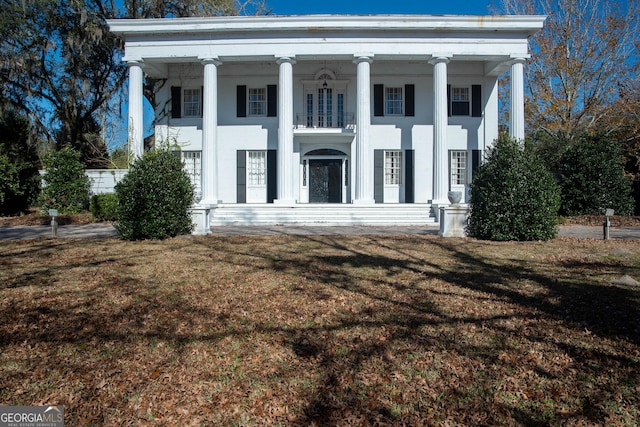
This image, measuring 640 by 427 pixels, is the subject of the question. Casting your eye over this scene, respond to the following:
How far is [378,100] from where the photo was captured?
20.3 meters

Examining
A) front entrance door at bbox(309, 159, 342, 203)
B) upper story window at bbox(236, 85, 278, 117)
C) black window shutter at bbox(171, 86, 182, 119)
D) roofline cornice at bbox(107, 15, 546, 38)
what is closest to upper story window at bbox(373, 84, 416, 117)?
roofline cornice at bbox(107, 15, 546, 38)

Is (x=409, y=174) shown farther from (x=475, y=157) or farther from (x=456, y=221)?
(x=456, y=221)

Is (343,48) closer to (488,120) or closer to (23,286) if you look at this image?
(488,120)

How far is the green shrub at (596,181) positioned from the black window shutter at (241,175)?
14512 mm

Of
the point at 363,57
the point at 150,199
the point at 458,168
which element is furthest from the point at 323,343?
the point at 458,168

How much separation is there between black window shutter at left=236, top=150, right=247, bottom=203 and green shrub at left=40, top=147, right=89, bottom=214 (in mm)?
6983

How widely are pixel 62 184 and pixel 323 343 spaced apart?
62.7 feet

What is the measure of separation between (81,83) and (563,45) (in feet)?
89.9

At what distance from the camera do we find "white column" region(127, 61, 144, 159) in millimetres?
17938

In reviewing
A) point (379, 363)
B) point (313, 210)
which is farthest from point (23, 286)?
point (313, 210)

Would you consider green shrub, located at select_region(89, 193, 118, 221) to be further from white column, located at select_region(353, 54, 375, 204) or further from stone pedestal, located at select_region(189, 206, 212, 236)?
white column, located at select_region(353, 54, 375, 204)

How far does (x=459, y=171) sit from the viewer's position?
2034cm

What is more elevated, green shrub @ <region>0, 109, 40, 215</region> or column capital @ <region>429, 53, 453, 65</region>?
column capital @ <region>429, 53, 453, 65</region>

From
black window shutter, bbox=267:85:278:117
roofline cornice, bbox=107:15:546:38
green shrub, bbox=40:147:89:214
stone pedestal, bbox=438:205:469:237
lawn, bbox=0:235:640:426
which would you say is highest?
roofline cornice, bbox=107:15:546:38
